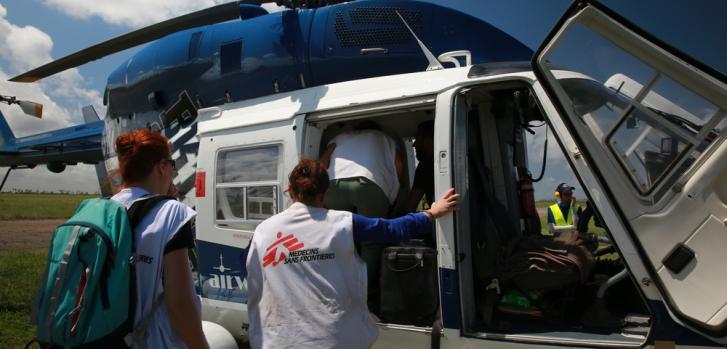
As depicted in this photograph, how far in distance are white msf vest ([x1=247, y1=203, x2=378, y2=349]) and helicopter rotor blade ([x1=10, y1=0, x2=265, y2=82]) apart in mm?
3182

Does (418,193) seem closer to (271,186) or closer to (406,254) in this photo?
(406,254)

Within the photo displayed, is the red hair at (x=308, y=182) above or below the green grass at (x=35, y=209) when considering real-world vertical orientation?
above

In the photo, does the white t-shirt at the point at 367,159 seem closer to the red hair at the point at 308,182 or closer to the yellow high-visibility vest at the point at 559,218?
the red hair at the point at 308,182

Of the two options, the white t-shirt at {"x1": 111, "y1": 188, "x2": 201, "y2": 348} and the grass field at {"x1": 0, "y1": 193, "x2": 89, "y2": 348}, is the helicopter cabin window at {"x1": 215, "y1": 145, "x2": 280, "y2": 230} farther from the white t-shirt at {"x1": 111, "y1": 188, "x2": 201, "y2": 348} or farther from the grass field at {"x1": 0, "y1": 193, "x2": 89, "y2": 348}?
the grass field at {"x1": 0, "y1": 193, "x2": 89, "y2": 348}

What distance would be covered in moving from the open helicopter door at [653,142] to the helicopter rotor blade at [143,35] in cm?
333

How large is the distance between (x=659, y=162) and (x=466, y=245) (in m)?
1.10

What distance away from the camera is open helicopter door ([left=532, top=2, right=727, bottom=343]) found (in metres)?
2.12

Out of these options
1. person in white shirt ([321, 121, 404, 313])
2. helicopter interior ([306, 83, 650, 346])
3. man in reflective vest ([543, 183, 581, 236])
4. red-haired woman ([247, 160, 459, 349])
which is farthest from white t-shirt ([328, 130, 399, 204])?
man in reflective vest ([543, 183, 581, 236])

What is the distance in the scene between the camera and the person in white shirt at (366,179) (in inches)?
128

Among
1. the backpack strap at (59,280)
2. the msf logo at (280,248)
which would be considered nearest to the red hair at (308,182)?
the msf logo at (280,248)

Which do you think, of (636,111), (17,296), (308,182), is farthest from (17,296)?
(636,111)

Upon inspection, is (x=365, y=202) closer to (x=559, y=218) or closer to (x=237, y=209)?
(x=237, y=209)

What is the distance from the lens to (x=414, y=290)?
2926 mm

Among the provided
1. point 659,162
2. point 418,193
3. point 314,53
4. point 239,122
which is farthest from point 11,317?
point 659,162
